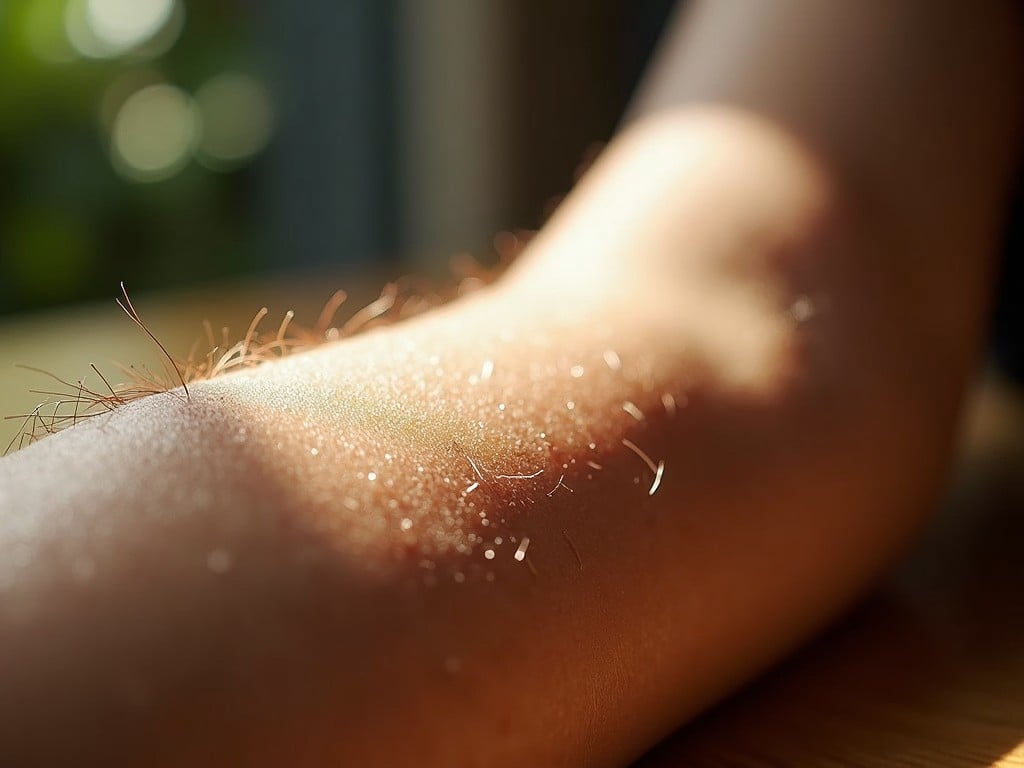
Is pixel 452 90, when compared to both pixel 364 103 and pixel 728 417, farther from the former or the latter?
pixel 728 417

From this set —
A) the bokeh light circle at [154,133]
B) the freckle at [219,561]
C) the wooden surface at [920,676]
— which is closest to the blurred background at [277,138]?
the bokeh light circle at [154,133]

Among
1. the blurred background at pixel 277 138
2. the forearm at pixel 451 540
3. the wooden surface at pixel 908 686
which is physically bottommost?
→ the wooden surface at pixel 908 686

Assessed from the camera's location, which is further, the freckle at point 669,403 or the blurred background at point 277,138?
the blurred background at point 277,138

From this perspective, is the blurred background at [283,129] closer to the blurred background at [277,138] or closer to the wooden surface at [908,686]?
the blurred background at [277,138]

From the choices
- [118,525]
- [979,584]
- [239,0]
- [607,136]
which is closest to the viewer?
[118,525]

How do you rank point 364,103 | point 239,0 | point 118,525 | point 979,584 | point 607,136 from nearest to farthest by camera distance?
point 118,525
point 979,584
point 239,0
point 364,103
point 607,136

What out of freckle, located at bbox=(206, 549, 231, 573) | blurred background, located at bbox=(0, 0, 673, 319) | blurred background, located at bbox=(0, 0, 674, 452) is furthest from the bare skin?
blurred background, located at bbox=(0, 0, 673, 319)

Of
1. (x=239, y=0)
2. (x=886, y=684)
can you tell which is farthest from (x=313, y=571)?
(x=239, y=0)
